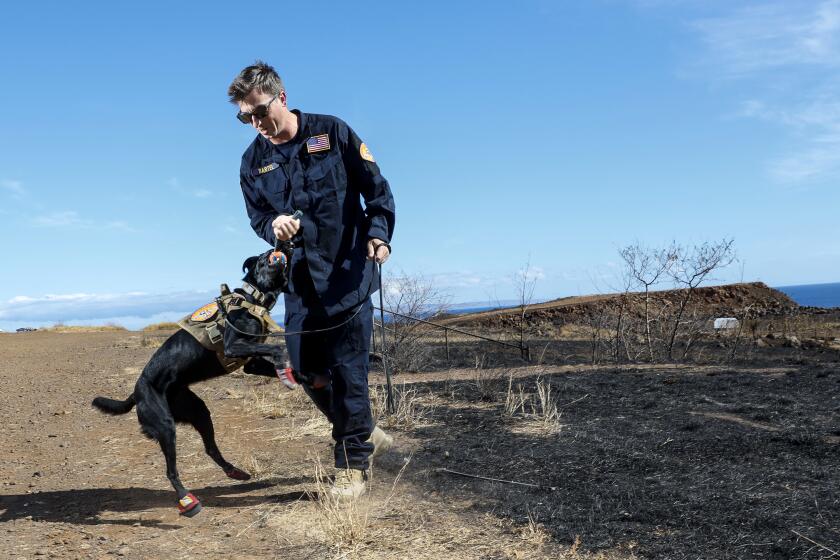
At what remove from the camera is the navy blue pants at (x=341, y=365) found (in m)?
3.71

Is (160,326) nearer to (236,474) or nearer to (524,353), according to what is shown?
(524,353)

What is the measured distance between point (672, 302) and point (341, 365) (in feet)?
58.3

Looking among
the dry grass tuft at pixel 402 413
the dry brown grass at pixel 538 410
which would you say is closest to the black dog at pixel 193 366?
the dry grass tuft at pixel 402 413

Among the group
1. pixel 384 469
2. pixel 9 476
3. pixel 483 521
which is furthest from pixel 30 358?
pixel 483 521

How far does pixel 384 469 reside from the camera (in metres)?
4.43

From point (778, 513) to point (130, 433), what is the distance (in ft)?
17.4

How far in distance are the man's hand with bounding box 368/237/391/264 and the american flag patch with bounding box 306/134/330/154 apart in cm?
53

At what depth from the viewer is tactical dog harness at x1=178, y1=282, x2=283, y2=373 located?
362cm

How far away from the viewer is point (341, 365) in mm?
3721

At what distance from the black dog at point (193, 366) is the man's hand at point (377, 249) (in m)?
0.43

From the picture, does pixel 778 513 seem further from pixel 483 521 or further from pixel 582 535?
pixel 483 521

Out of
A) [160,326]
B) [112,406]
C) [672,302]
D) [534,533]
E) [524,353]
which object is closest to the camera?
[534,533]

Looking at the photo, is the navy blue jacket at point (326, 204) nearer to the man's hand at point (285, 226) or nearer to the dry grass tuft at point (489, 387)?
the man's hand at point (285, 226)

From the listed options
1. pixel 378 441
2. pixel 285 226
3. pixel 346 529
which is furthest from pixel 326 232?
pixel 346 529
